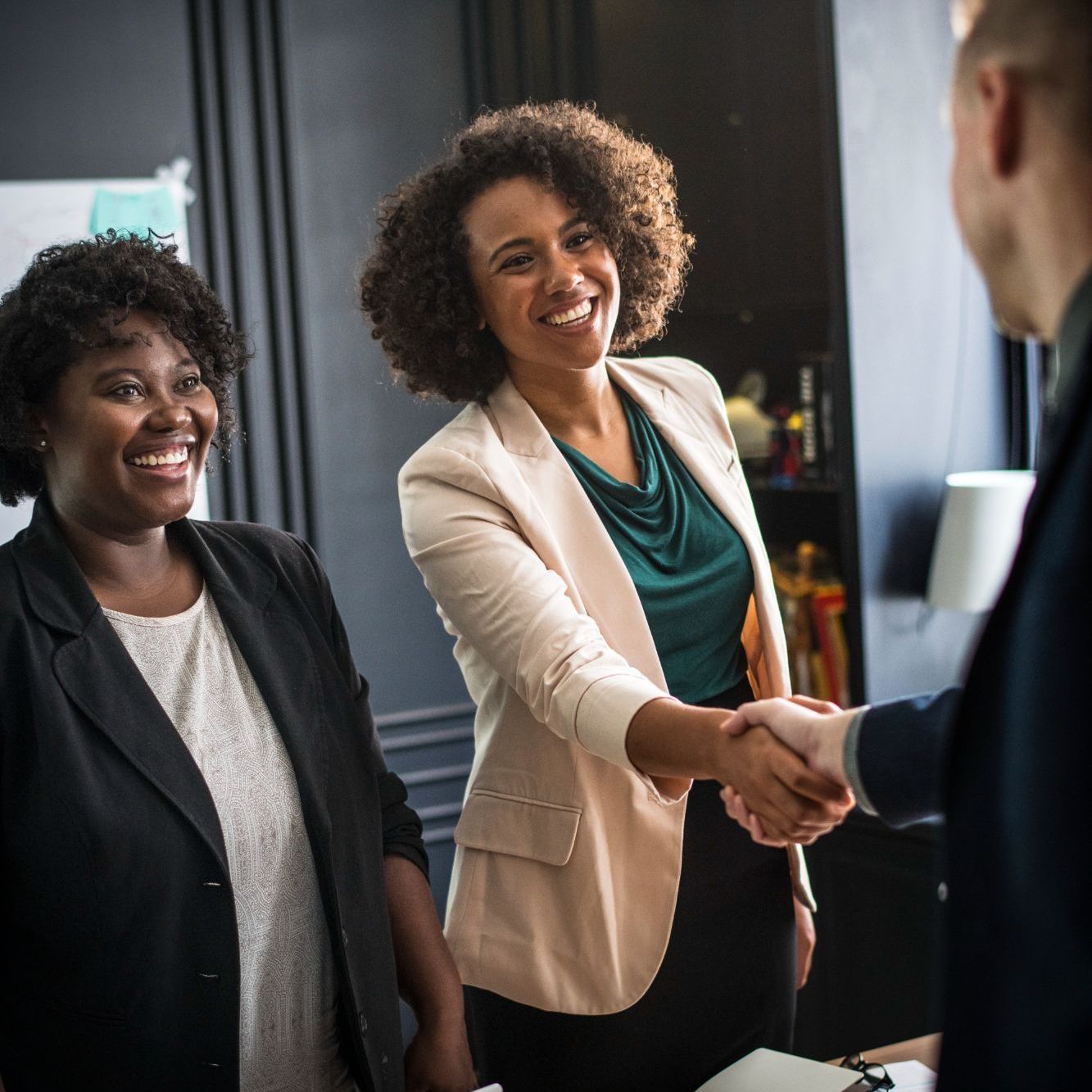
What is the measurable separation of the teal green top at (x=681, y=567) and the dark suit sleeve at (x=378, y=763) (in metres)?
0.37

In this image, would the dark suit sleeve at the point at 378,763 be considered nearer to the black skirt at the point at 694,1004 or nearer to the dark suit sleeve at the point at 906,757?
the black skirt at the point at 694,1004

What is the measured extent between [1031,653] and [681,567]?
106cm

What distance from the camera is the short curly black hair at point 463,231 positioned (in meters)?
1.85

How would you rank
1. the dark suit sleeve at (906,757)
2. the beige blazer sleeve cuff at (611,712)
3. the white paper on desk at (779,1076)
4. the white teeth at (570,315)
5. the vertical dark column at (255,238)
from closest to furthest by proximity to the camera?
the dark suit sleeve at (906,757) → the white paper on desk at (779,1076) → the beige blazer sleeve cuff at (611,712) → the white teeth at (570,315) → the vertical dark column at (255,238)

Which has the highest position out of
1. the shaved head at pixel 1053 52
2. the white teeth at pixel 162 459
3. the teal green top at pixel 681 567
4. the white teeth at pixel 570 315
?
the shaved head at pixel 1053 52

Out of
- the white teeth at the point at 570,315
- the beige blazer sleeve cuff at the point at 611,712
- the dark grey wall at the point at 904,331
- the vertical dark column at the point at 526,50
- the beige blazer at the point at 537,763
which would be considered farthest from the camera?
the vertical dark column at the point at 526,50

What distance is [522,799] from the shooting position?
171 cm

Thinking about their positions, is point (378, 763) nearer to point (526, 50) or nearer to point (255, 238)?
point (255, 238)

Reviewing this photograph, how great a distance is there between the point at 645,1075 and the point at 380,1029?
0.41m

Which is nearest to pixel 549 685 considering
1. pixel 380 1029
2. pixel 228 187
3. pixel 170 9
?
pixel 380 1029

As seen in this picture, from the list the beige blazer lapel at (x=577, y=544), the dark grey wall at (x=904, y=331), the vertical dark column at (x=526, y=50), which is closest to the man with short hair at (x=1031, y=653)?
the beige blazer lapel at (x=577, y=544)

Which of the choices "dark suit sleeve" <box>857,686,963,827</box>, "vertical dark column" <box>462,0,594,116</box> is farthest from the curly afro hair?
"vertical dark column" <box>462,0,594,116</box>

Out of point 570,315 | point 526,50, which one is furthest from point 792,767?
point 526,50

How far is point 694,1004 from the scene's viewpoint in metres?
1.76
